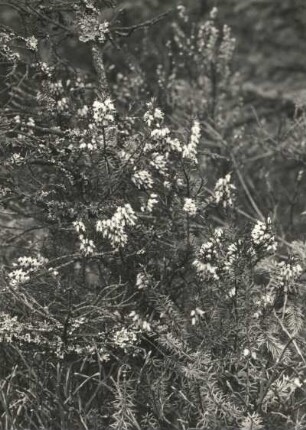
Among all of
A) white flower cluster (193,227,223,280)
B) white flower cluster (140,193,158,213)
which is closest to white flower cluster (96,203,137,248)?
white flower cluster (140,193,158,213)

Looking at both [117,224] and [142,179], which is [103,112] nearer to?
[142,179]

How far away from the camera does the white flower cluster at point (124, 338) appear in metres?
3.12

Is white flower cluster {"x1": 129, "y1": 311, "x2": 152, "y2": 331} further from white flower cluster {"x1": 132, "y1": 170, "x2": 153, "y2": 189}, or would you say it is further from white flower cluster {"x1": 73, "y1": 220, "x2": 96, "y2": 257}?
white flower cluster {"x1": 132, "y1": 170, "x2": 153, "y2": 189}

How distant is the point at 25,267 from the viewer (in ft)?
11.3

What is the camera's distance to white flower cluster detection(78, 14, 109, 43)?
11.6 feet

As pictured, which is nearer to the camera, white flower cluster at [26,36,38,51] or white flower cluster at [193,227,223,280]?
white flower cluster at [193,227,223,280]

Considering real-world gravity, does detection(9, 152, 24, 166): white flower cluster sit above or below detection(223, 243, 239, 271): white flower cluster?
above

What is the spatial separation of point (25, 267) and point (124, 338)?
2.35ft

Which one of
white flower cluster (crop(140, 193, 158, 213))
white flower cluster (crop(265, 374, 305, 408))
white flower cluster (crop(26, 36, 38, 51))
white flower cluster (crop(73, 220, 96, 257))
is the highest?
white flower cluster (crop(26, 36, 38, 51))

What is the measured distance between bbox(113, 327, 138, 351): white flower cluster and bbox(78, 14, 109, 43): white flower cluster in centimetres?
165

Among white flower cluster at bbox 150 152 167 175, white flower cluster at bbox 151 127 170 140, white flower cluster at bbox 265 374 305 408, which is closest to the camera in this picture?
white flower cluster at bbox 265 374 305 408

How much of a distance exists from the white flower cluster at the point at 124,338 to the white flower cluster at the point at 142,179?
76cm

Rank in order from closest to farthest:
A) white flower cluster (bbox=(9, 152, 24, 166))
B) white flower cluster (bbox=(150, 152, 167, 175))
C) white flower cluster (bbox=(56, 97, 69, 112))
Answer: white flower cluster (bbox=(9, 152, 24, 166)) → white flower cluster (bbox=(150, 152, 167, 175)) → white flower cluster (bbox=(56, 97, 69, 112))

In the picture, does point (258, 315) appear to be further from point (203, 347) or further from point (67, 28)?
point (67, 28)
